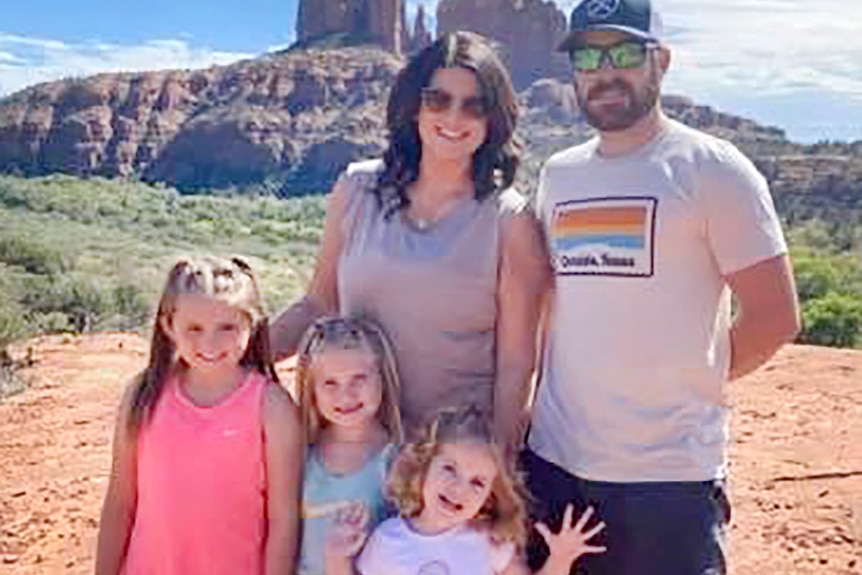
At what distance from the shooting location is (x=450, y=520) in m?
2.89

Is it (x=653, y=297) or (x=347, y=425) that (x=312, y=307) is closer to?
(x=347, y=425)

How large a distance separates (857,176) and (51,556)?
4182 centimetres

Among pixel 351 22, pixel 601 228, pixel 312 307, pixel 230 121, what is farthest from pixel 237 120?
pixel 601 228

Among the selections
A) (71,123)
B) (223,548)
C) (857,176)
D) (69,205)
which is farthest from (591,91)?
(71,123)

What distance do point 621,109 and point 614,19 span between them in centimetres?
20

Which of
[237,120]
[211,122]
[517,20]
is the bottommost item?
[211,122]

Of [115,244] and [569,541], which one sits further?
[115,244]

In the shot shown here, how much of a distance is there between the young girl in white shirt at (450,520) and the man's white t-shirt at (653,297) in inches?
6.5

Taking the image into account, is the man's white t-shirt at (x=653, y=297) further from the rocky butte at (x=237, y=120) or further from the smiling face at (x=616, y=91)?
the rocky butte at (x=237, y=120)

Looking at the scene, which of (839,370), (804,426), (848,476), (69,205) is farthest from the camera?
(69,205)

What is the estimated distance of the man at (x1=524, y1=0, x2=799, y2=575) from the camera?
282cm

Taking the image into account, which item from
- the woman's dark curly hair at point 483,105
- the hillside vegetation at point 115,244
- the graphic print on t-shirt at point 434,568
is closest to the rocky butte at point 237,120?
the hillside vegetation at point 115,244

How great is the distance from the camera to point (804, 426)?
32.7 ft

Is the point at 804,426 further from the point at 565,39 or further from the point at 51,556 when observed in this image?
the point at 565,39
